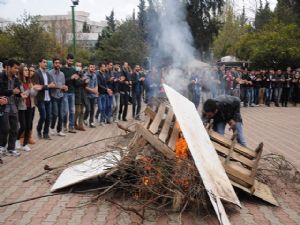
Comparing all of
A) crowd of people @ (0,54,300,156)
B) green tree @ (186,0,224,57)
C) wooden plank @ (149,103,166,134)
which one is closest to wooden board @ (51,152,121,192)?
wooden plank @ (149,103,166,134)

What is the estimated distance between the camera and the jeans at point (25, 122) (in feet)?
27.2

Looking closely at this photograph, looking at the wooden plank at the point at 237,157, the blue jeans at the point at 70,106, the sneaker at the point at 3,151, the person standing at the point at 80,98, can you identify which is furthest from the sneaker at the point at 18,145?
the wooden plank at the point at 237,157

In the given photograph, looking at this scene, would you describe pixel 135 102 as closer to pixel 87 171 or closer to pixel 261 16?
pixel 87 171

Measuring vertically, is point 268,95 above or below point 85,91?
below

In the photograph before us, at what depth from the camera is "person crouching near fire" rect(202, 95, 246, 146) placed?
21.4ft

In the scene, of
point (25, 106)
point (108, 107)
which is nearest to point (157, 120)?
point (25, 106)

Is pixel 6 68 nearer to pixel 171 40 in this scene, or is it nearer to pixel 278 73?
pixel 171 40

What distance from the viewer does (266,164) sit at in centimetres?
728

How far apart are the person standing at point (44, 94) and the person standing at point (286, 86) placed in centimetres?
1302

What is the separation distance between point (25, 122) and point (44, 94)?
4.23 feet

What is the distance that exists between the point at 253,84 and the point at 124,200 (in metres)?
15.5

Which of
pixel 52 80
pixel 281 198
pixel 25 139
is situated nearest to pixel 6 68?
pixel 25 139

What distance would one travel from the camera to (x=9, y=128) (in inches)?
299

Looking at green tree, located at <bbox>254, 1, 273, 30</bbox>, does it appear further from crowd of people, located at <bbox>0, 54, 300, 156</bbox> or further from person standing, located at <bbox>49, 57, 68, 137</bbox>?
person standing, located at <bbox>49, 57, 68, 137</bbox>
